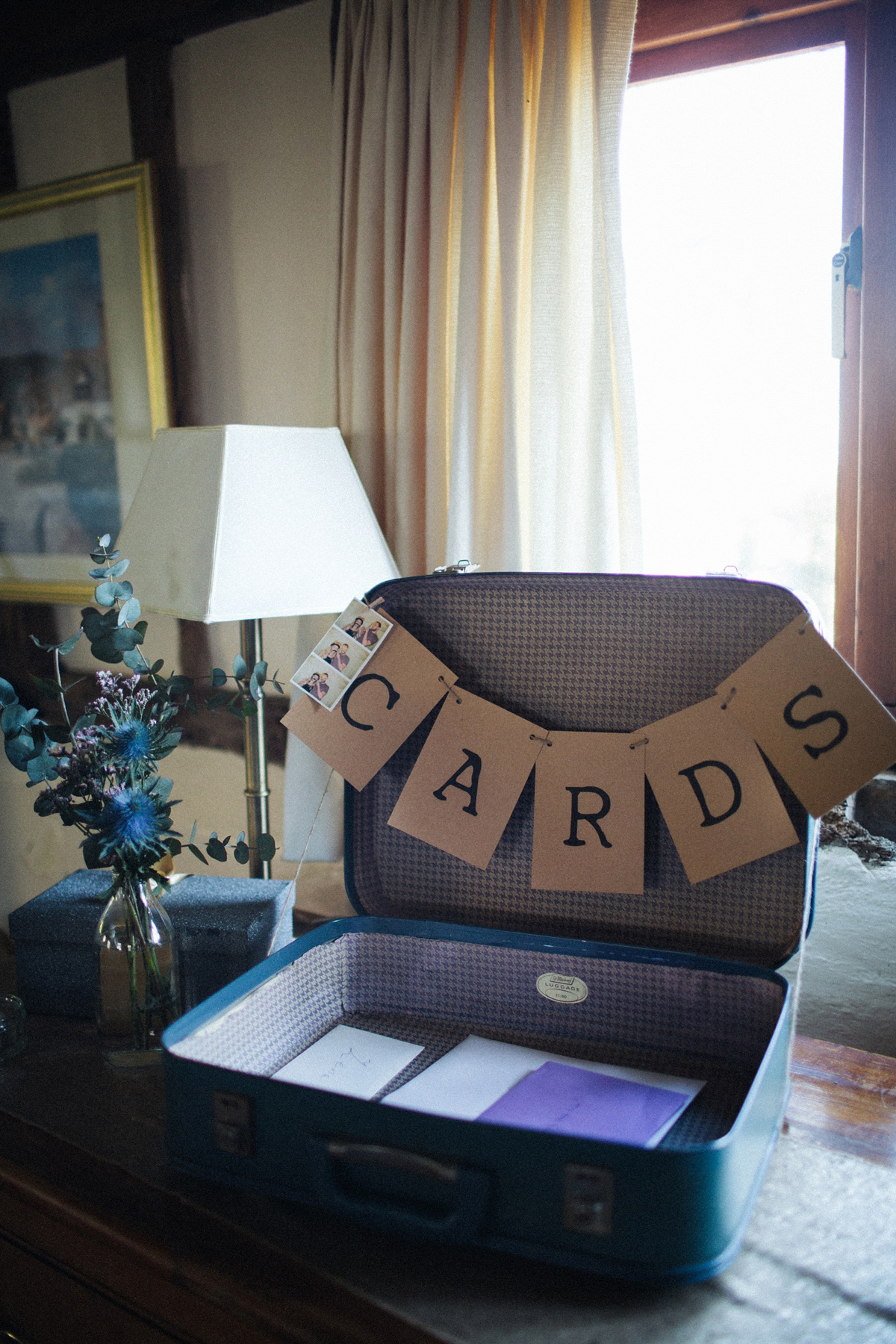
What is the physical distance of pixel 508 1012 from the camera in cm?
87

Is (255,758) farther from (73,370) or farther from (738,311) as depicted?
(73,370)

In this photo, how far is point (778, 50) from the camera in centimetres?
138

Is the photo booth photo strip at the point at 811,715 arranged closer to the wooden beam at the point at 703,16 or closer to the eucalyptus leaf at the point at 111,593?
the eucalyptus leaf at the point at 111,593

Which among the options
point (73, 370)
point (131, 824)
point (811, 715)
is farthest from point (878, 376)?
point (73, 370)

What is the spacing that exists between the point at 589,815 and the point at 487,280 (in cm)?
97

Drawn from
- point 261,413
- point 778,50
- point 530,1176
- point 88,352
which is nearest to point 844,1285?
point 530,1176

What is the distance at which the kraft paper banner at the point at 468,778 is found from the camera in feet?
2.83

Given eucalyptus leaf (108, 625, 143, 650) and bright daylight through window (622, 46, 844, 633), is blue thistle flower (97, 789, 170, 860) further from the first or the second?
bright daylight through window (622, 46, 844, 633)

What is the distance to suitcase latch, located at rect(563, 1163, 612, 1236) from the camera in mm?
570

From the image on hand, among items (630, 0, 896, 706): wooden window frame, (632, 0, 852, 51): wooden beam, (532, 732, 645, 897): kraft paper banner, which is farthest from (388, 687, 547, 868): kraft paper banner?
(632, 0, 852, 51): wooden beam

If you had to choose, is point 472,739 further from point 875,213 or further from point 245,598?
point 875,213

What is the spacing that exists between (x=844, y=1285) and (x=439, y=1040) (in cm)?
36

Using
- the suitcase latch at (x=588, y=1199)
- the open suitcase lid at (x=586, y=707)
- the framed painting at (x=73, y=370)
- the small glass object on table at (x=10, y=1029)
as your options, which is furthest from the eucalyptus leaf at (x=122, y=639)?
the framed painting at (x=73, y=370)

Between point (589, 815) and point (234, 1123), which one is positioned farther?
point (589, 815)
